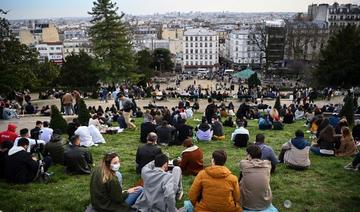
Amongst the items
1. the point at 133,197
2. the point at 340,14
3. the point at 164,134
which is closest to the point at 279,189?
the point at 133,197

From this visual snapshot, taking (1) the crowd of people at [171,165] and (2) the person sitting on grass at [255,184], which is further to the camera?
(2) the person sitting on grass at [255,184]

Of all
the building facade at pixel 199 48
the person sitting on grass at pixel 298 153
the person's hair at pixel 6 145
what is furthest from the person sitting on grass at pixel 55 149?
the building facade at pixel 199 48

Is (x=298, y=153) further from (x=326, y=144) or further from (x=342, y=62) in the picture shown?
(x=342, y=62)

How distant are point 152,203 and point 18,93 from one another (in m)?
30.8

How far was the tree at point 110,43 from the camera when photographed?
153 ft

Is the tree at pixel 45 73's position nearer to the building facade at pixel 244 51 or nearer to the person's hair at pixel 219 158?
the person's hair at pixel 219 158

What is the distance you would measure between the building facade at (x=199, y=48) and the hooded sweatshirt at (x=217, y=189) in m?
107

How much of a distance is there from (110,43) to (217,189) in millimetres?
41871

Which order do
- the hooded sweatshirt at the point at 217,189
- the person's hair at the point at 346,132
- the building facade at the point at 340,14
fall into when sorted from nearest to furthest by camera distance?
the hooded sweatshirt at the point at 217,189 < the person's hair at the point at 346,132 < the building facade at the point at 340,14

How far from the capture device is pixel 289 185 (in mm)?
9320

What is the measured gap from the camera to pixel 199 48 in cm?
11356

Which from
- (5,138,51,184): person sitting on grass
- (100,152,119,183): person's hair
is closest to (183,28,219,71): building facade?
(5,138,51,184): person sitting on grass

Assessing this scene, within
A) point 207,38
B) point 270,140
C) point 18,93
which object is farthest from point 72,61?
point 207,38

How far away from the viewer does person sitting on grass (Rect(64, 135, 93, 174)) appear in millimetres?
9766
